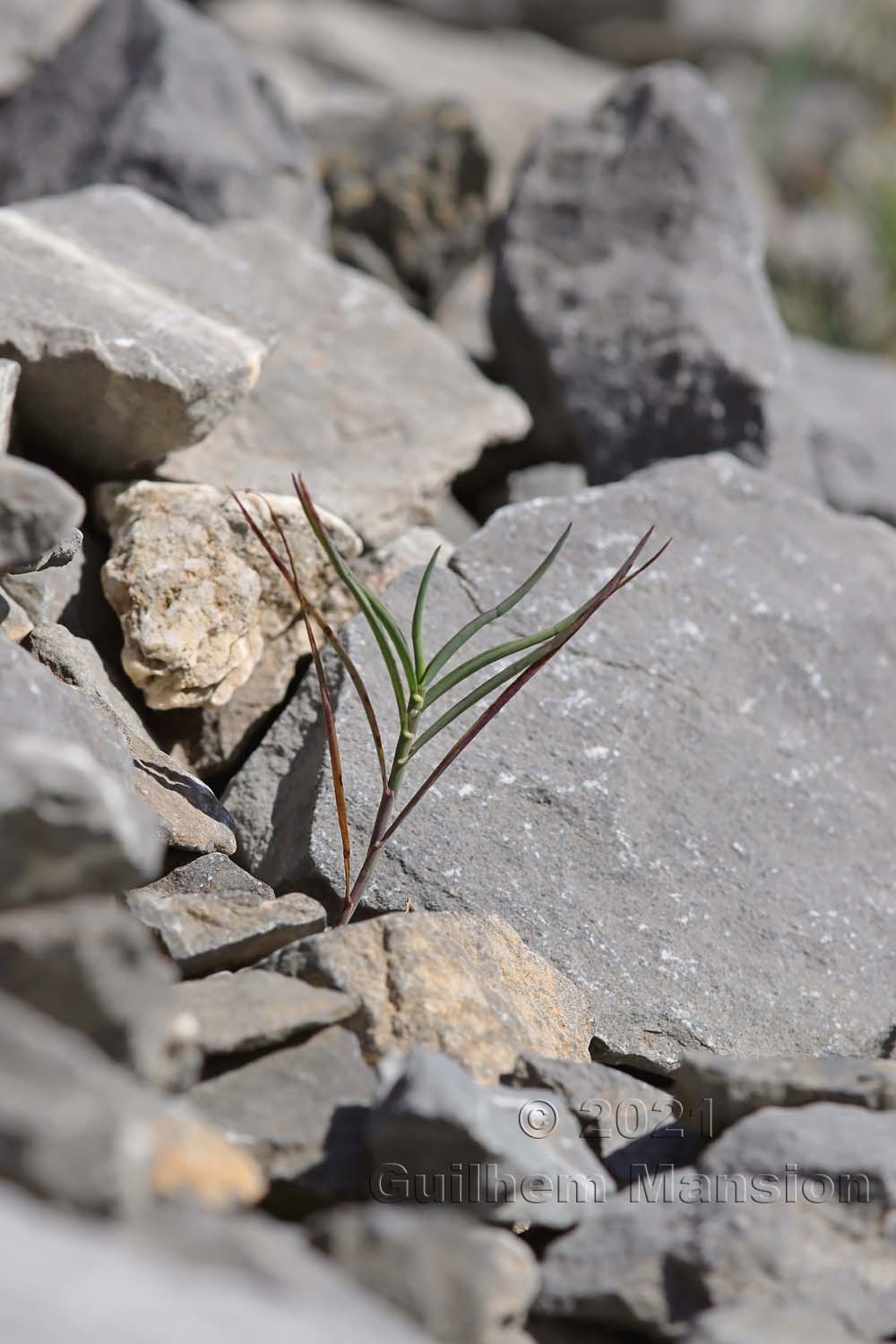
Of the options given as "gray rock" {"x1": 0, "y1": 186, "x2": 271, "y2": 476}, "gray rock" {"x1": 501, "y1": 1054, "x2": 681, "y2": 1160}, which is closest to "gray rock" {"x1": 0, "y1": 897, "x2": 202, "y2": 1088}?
"gray rock" {"x1": 501, "y1": 1054, "x2": 681, "y2": 1160}

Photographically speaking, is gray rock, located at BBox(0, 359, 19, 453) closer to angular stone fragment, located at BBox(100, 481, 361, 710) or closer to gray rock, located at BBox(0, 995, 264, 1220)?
angular stone fragment, located at BBox(100, 481, 361, 710)

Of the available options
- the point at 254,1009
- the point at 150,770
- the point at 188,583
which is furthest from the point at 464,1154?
the point at 188,583

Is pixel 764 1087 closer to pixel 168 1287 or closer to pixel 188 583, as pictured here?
pixel 168 1287

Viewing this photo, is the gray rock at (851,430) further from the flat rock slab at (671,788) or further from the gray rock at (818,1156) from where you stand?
the gray rock at (818,1156)

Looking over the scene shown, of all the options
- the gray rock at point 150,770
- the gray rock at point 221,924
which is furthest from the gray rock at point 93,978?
the gray rock at point 150,770

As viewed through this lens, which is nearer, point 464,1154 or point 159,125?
point 464,1154

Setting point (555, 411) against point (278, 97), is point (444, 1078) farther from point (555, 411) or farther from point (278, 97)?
point (278, 97)
